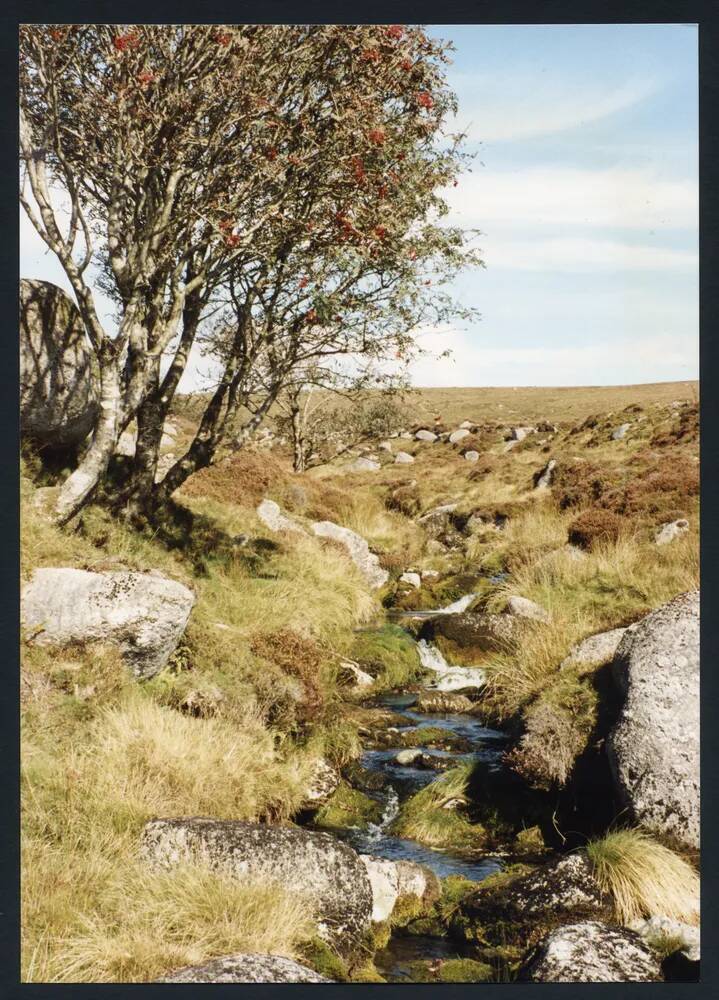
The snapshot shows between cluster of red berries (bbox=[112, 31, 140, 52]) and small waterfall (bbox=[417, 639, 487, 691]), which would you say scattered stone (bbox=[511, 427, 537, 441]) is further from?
cluster of red berries (bbox=[112, 31, 140, 52])

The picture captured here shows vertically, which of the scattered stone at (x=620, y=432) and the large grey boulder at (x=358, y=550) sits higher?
the scattered stone at (x=620, y=432)

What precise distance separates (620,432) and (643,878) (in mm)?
33722

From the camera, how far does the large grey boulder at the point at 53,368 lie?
12070 millimetres

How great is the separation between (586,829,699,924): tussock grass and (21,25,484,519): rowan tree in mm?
7668

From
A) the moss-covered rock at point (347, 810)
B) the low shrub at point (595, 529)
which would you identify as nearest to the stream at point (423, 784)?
the moss-covered rock at point (347, 810)

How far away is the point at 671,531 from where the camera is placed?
1864 cm

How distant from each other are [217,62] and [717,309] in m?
6.66

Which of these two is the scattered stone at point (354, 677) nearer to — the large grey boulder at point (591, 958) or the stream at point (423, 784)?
the stream at point (423, 784)

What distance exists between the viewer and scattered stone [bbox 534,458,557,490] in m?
32.4

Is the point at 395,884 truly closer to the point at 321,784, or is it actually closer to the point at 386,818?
the point at 386,818

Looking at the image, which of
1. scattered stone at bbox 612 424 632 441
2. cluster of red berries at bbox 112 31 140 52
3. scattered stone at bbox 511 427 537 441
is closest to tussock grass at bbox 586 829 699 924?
cluster of red berries at bbox 112 31 140 52

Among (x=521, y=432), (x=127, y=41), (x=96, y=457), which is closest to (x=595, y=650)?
(x=96, y=457)

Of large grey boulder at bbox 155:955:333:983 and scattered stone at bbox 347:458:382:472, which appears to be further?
scattered stone at bbox 347:458:382:472

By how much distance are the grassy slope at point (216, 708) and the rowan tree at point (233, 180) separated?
2813 millimetres
